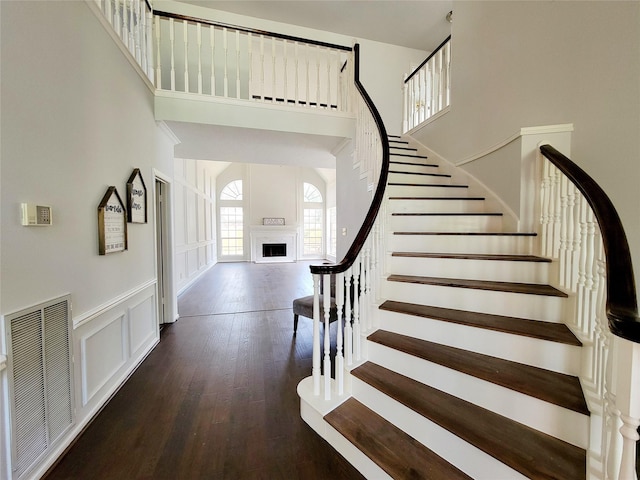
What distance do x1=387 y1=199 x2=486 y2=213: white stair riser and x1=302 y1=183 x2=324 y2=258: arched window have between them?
8.50 meters

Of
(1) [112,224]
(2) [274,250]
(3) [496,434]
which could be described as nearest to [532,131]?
(3) [496,434]

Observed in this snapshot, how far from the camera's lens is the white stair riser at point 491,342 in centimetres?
135

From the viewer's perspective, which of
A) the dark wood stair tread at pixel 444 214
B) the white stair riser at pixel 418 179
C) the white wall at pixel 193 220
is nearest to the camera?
the dark wood stair tread at pixel 444 214

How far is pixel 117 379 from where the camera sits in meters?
2.22

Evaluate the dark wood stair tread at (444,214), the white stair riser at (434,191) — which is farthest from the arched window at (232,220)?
the dark wood stair tread at (444,214)

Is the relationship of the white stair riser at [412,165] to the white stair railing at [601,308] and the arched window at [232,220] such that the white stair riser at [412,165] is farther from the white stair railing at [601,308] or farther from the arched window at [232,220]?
the arched window at [232,220]

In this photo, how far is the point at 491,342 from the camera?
60.9 inches

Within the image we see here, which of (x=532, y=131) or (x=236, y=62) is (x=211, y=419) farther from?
(x=236, y=62)

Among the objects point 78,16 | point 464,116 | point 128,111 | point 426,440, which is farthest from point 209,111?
point 426,440

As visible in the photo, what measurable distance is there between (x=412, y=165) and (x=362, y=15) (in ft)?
9.52

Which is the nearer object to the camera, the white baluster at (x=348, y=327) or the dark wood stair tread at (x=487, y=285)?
the dark wood stair tread at (x=487, y=285)

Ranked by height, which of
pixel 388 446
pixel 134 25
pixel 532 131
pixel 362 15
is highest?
pixel 362 15

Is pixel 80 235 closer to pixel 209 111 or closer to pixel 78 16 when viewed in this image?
pixel 78 16

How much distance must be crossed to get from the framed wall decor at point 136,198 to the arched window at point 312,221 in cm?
855
